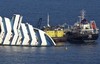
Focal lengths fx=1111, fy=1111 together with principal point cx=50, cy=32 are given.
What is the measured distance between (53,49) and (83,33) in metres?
10.3

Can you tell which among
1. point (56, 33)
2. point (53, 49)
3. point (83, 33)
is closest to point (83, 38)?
point (83, 33)

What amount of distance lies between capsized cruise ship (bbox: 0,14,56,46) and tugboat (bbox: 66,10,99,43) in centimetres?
578

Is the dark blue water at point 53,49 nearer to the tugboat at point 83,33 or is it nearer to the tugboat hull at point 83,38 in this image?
the tugboat hull at point 83,38

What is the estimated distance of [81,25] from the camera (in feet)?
341

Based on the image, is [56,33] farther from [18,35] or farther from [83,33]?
[18,35]

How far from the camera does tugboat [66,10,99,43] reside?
101 m

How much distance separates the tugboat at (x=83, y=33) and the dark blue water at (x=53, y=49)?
169 centimetres

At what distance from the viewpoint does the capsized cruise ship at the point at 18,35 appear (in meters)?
94.9

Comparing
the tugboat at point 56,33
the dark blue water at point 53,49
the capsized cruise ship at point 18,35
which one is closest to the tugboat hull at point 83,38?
the tugboat at point 56,33

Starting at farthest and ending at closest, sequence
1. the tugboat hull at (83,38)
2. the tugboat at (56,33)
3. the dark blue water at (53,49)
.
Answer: the tugboat hull at (83,38)
the tugboat at (56,33)
the dark blue water at (53,49)

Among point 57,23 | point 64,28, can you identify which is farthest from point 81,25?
point 57,23

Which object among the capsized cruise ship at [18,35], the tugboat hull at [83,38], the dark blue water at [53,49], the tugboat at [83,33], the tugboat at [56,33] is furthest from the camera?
the tugboat at [83,33]

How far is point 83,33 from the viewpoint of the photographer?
10206 centimetres

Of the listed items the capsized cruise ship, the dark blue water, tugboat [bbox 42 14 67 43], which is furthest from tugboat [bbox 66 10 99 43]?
the capsized cruise ship
